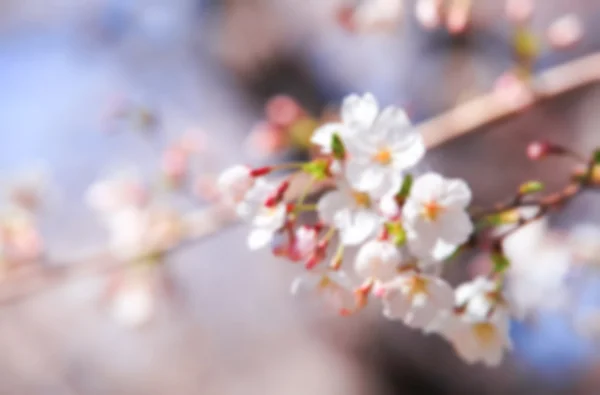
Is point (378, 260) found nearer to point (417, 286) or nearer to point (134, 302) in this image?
point (417, 286)

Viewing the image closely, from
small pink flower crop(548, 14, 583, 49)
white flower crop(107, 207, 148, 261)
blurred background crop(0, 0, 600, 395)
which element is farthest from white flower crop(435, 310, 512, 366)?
blurred background crop(0, 0, 600, 395)

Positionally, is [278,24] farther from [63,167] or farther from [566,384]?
[566,384]

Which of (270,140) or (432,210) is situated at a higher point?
(270,140)

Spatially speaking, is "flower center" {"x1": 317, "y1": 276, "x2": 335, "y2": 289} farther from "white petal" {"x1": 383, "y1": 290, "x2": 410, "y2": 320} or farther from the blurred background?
the blurred background

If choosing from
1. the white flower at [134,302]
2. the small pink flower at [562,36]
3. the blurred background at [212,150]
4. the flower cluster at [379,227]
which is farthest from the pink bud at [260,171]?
the blurred background at [212,150]

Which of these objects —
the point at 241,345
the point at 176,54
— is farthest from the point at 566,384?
the point at 176,54

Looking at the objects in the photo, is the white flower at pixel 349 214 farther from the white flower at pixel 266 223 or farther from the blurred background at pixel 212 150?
the blurred background at pixel 212 150

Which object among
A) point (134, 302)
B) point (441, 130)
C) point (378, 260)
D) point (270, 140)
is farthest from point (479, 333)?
point (134, 302)
